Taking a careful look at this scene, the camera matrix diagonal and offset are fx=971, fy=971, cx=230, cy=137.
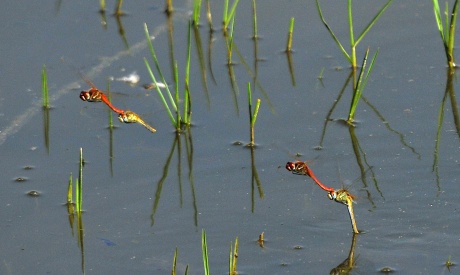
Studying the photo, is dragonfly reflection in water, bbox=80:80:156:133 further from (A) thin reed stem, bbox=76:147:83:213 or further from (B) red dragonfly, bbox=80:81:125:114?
(A) thin reed stem, bbox=76:147:83:213

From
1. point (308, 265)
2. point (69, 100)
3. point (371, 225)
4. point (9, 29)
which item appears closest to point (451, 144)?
point (371, 225)

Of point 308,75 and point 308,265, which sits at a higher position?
point 308,75

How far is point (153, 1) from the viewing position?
7375 millimetres

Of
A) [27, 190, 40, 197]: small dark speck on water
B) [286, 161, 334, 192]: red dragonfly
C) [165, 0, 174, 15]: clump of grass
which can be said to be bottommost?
[27, 190, 40, 197]: small dark speck on water

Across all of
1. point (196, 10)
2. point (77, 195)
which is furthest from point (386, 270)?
point (196, 10)

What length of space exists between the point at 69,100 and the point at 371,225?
228cm

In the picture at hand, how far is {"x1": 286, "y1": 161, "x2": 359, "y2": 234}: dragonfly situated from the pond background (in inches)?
Result: 3.0

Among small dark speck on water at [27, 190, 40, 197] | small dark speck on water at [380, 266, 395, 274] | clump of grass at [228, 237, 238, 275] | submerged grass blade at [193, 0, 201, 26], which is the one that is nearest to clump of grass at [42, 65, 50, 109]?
small dark speck on water at [27, 190, 40, 197]

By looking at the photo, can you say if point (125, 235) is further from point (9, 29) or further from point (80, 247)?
point (9, 29)

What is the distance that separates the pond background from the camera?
4.58m

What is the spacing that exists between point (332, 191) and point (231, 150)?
0.90 metres

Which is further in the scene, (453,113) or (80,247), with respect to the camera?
(453,113)

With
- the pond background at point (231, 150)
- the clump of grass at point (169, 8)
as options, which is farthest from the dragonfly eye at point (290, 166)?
the clump of grass at point (169, 8)

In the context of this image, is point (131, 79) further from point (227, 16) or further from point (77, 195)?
point (77, 195)
